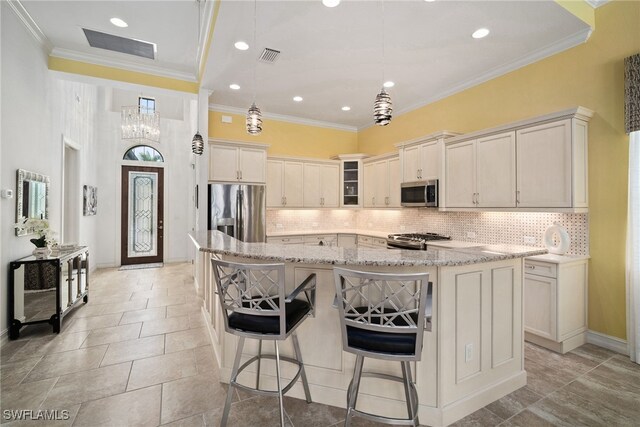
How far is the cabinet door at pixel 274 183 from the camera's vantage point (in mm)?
5359

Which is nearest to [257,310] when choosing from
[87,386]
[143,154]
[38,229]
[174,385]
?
[174,385]

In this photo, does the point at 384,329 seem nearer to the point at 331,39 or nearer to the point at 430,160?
the point at 331,39

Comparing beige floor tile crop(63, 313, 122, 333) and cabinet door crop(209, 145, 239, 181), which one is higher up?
cabinet door crop(209, 145, 239, 181)

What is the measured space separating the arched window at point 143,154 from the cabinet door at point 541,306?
7.88 metres

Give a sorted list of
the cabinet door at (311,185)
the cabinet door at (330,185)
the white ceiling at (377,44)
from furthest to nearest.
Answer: the cabinet door at (330,185), the cabinet door at (311,185), the white ceiling at (377,44)

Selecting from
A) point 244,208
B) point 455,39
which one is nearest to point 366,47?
point 455,39

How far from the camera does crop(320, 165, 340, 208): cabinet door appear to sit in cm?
581

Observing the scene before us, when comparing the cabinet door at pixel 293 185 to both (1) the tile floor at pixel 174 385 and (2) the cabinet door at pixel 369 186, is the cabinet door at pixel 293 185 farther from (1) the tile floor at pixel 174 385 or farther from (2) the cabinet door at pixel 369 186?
(1) the tile floor at pixel 174 385

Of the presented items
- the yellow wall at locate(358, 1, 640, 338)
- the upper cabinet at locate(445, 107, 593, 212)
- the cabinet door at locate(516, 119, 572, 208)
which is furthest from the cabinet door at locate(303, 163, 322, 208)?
the yellow wall at locate(358, 1, 640, 338)

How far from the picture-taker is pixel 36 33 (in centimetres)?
341

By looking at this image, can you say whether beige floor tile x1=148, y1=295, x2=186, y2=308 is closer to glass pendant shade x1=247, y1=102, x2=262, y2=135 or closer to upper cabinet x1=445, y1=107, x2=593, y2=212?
glass pendant shade x1=247, y1=102, x2=262, y2=135

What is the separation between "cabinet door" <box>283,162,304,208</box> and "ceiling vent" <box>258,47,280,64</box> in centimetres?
214

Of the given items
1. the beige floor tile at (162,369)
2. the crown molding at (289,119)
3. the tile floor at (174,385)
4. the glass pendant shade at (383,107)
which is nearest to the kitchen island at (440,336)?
the tile floor at (174,385)

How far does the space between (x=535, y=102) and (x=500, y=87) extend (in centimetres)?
52
